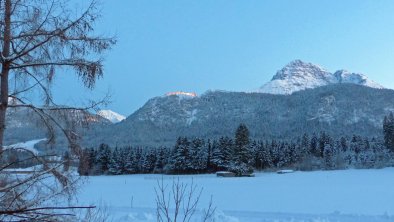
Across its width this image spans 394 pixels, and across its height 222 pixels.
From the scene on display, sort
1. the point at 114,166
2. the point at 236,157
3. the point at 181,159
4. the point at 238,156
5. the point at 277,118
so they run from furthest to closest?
1. the point at 277,118
2. the point at 114,166
3. the point at 181,159
4. the point at 236,157
5. the point at 238,156

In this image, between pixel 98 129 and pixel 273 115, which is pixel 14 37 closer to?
pixel 98 129

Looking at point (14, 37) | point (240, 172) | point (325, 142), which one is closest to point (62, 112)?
point (14, 37)

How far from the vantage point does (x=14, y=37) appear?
3770mm

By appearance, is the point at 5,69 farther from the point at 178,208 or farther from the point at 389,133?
the point at 389,133

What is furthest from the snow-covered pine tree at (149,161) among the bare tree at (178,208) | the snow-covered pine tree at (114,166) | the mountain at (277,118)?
the mountain at (277,118)

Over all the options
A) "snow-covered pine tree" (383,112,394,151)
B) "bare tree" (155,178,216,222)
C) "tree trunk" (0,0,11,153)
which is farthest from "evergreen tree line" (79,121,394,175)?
"tree trunk" (0,0,11,153)

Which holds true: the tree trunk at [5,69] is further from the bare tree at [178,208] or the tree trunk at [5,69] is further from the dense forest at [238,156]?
the dense forest at [238,156]

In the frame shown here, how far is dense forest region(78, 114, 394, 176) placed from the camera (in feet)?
196

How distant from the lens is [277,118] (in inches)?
6240

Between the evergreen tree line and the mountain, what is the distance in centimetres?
4689

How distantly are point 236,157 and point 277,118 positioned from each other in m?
104

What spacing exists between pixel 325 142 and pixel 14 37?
79040 millimetres

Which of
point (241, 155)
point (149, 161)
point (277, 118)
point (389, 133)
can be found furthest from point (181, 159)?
point (277, 118)

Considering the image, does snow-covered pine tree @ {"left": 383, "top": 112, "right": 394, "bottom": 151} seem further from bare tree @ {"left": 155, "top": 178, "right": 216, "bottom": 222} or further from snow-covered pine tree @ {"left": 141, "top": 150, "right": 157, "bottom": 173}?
bare tree @ {"left": 155, "top": 178, "right": 216, "bottom": 222}
